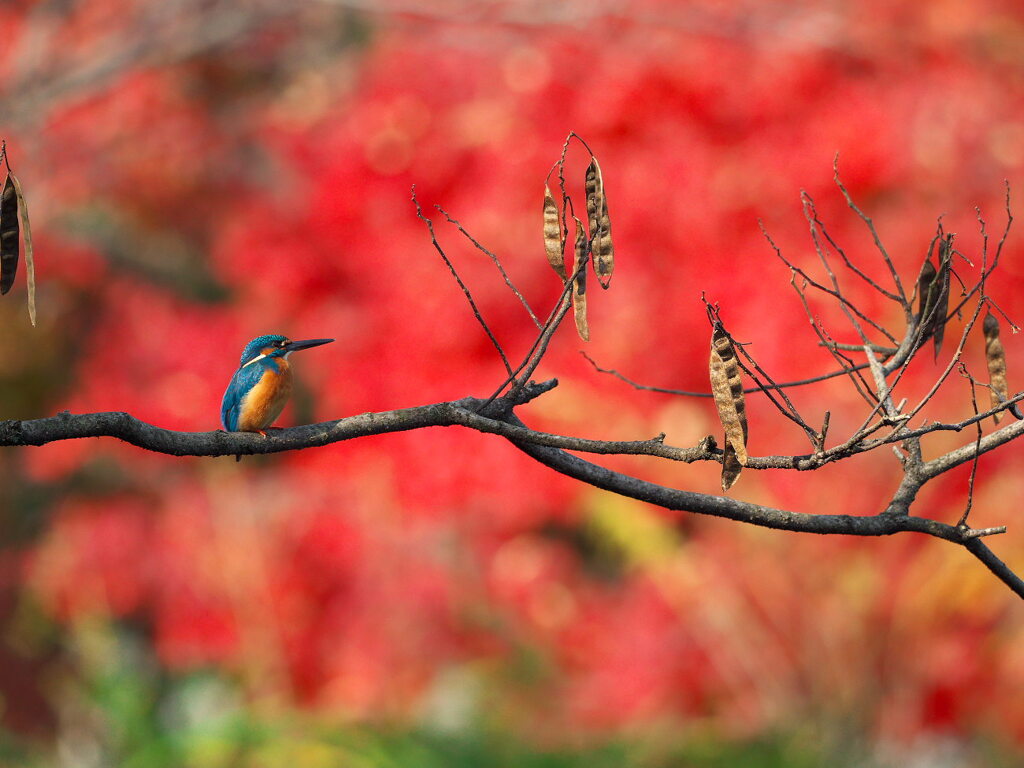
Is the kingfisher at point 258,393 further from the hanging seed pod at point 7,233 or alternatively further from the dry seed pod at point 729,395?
the dry seed pod at point 729,395

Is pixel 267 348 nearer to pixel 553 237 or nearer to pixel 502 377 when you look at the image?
pixel 553 237

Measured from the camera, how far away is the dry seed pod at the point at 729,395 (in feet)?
5.18

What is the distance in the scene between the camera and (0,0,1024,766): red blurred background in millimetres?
5426

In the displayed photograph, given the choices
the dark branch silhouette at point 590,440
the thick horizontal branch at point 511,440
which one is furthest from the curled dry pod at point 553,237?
the thick horizontal branch at point 511,440

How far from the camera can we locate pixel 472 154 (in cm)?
607

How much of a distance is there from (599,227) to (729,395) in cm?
33

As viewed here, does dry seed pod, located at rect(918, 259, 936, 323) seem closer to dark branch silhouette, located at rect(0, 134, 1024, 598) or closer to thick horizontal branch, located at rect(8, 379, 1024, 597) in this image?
dark branch silhouette, located at rect(0, 134, 1024, 598)

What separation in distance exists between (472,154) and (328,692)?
3.52 m

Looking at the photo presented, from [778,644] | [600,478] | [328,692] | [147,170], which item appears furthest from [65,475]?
[600,478]

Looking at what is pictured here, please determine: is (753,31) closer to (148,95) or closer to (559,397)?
(559,397)

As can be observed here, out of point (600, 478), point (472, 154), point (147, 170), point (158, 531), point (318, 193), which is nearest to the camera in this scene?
point (600, 478)

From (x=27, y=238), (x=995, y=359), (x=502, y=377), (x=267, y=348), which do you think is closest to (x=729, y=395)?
(x=995, y=359)

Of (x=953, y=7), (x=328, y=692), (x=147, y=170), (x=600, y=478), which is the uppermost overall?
(x=147, y=170)

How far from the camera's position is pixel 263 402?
251cm
